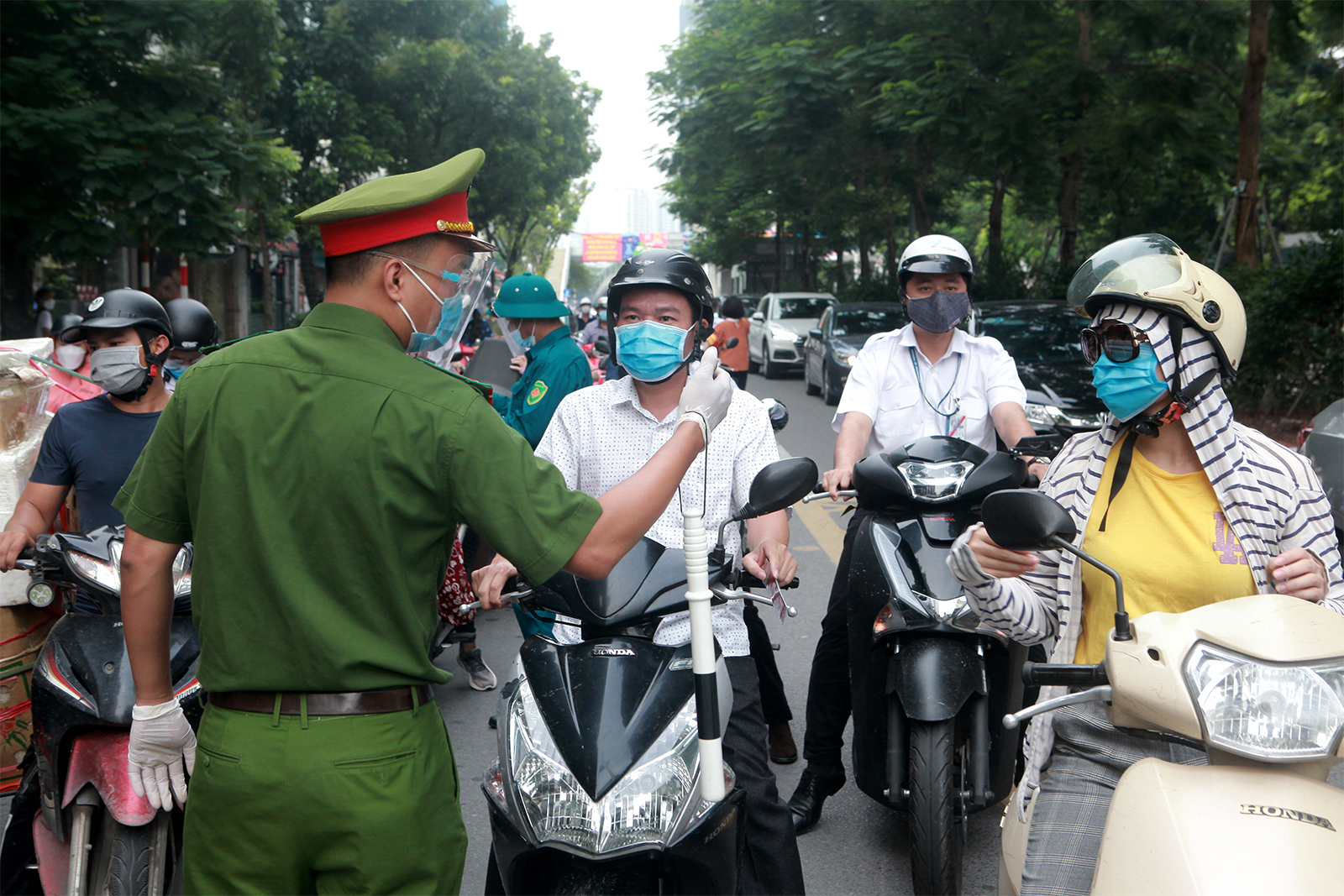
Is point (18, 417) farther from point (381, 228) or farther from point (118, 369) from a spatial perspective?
point (381, 228)

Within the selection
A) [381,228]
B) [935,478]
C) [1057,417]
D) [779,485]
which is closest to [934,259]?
[935,478]

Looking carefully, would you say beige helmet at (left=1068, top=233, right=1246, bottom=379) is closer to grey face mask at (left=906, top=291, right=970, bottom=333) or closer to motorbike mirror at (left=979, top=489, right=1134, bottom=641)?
motorbike mirror at (left=979, top=489, right=1134, bottom=641)

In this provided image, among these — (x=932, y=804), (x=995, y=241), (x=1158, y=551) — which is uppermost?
(x=995, y=241)

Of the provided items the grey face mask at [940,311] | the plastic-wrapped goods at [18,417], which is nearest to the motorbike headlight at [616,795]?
the grey face mask at [940,311]

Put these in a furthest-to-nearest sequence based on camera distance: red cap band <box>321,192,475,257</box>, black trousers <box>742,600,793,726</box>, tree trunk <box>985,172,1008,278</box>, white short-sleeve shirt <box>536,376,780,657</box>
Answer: tree trunk <box>985,172,1008,278</box> → black trousers <box>742,600,793,726</box> → white short-sleeve shirt <box>536,376,780,657</box> → red cap band <box>321,192,475,257</box>

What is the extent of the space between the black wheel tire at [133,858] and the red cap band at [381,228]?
1.64m

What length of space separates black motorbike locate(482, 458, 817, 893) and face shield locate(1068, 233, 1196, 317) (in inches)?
28.7

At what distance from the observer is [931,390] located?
4.26 m

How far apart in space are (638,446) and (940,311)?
1.56 metres

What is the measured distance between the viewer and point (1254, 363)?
12336 millimetres

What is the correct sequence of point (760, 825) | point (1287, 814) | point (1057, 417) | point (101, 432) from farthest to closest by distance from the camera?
1. point (1057, 417)
2. point (101, 432)
3. point (760, 825)
4. point (1287, 814)

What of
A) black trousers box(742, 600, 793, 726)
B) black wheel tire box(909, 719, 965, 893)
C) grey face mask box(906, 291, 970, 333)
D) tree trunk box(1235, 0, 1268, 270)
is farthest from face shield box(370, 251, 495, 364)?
tree trunk box(1235, 0, 1268, 270)

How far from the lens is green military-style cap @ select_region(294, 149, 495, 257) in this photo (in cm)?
200

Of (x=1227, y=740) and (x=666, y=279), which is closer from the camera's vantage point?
(x=1227, y=740)
